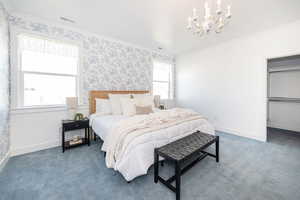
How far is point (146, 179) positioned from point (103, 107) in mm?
1936

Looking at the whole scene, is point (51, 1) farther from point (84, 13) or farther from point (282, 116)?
point (282, 116)

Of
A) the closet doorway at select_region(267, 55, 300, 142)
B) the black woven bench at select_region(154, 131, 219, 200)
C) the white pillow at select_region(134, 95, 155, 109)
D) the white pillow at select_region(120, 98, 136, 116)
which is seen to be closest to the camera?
the black woven bench at select_region(154, 131, 219, 200)

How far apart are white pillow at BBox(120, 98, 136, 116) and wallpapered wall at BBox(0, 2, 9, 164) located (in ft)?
6.68

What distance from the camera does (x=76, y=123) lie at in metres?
2.80

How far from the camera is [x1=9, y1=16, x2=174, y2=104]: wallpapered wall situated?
2.76m

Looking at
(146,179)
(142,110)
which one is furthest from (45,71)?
(146,179)

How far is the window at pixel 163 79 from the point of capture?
4.97 metres

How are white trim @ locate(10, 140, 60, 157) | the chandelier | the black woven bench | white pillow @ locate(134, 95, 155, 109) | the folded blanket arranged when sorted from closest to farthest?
the black woven bench → the chandelier → the folded blanket → white trim @ locate(10, 140, 60, 157) → white pillow @ locate(134, 95, 155, 109)

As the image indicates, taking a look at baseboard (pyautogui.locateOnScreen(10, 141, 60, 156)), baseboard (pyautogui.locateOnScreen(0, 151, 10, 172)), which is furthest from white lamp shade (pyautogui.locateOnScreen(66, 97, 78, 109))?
baseboard (pyautogui.locateOnScreen(0, 151, 10, 172))

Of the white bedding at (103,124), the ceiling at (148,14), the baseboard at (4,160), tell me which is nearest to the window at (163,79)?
the ceiling at (148,14)

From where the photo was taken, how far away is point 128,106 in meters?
3.11

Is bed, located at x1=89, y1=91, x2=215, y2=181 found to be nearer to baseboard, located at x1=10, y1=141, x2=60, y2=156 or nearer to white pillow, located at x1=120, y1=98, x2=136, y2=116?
white pillow, located at x1=120, y1=98, x2=136, y2=116

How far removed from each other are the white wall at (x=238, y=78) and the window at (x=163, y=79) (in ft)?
2.63

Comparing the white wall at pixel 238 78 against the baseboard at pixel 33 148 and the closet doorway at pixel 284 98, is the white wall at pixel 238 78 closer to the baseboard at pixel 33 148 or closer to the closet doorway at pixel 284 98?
the closet doorway at pixel 284 98
